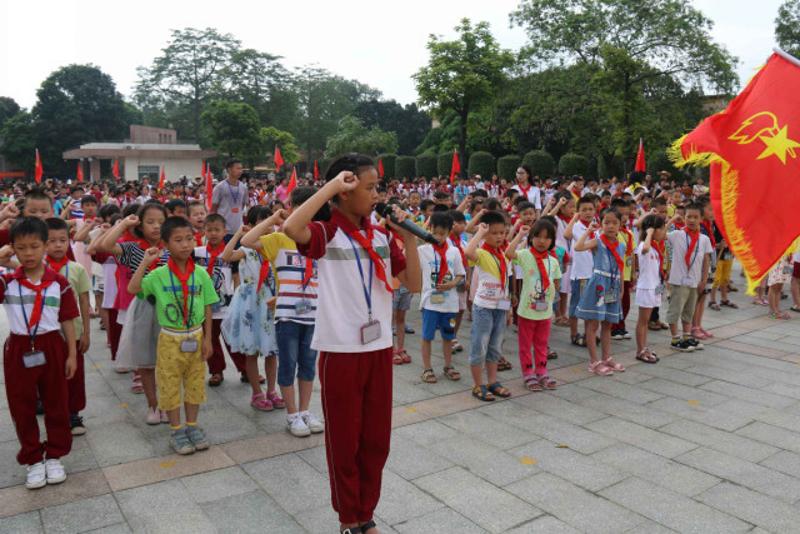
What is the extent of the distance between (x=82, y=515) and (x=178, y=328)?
4.08 feet

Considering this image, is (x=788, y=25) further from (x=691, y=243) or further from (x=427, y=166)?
(x=691, y=243)

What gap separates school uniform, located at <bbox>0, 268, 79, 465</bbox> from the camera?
368 cm

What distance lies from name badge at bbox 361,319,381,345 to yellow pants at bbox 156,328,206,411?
1808 mm

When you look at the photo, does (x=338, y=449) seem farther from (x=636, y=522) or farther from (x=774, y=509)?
(x=774, y=509)

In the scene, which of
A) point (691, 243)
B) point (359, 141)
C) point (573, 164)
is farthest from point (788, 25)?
point (691, 243)

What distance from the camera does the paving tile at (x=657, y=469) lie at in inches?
147

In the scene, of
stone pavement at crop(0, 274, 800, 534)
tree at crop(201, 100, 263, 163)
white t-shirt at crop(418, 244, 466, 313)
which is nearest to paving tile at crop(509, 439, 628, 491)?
stone pavement at crop(0, 274, 800, 534)

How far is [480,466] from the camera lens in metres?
3.97

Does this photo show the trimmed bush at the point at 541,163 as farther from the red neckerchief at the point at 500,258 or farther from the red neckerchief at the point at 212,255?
the red neckerchief at the point at 212,255

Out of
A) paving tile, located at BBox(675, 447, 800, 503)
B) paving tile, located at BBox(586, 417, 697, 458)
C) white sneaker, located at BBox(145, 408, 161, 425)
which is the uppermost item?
white sneaker, located at BBox(145, 408, 161, 425)

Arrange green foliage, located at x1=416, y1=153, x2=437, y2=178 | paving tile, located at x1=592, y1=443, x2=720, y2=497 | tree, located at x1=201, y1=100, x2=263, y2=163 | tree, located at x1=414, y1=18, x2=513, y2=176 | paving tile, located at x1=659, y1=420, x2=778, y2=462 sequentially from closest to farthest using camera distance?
paving tile, located at x1=592, y1=443, x2=720, y2=497
paving tile, located at x1=659, y1=420, x2=778, y2=462
tree, located at x1=414, y1=18, x2=513, y2=176
green foliage, located at x1=416, y1=153, x2=437, y2=178
tree, located at x1=201, y1=100, x2=263, y2=163

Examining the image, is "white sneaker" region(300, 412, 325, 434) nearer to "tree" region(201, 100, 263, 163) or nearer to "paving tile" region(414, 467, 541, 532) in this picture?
"paving tile" region(414, 467, 541, 532)

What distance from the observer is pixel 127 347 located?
451 centimetres

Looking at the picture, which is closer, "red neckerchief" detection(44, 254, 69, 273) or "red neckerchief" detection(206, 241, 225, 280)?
"red neckerchief" detection(44, 254, 69, 273)
